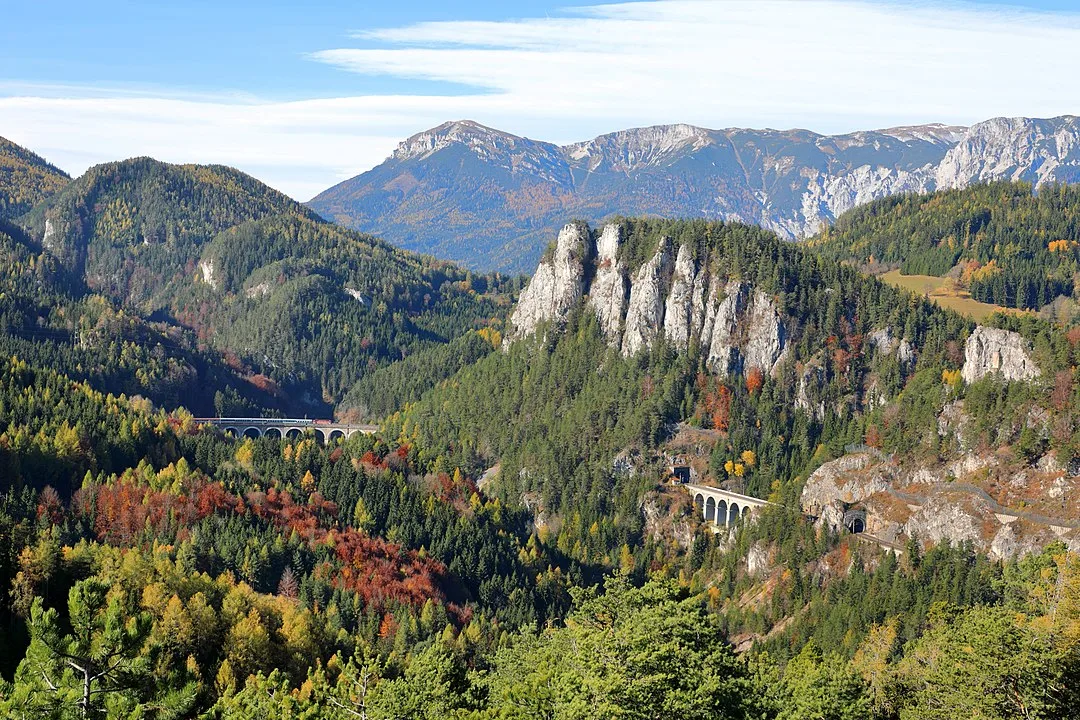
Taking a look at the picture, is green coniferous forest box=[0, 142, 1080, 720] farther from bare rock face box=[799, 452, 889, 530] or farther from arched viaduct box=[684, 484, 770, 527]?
bare rock face box=[799, 452, 889, 530]

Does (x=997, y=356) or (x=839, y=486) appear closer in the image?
(x=839, y=486)

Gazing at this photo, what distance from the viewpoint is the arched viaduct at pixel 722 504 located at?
174 meters

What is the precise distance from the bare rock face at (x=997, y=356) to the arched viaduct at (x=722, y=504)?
39740mm

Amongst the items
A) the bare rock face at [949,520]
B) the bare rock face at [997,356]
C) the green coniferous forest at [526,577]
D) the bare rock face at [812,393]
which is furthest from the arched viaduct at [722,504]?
the bare rock face at [997,356]

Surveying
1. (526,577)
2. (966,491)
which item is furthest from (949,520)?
(526,577)

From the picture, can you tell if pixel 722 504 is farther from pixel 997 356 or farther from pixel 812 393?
pixel 997 356

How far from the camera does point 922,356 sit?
193375mm

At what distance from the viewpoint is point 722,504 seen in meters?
180

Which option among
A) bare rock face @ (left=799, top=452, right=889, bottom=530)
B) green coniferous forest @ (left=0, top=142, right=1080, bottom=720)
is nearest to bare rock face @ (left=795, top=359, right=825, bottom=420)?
green coniferous forest @ (left=0, top=142, right=1080, bottom=720)

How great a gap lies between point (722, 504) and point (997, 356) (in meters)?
47.7

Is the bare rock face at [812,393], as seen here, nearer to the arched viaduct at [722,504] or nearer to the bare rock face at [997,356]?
the bare rock face at [997,356]

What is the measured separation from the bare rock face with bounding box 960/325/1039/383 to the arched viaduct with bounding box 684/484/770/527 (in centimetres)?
3974

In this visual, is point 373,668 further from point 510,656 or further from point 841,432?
point 841,432

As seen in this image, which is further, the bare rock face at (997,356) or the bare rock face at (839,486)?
the bare rock face at (997,356)
